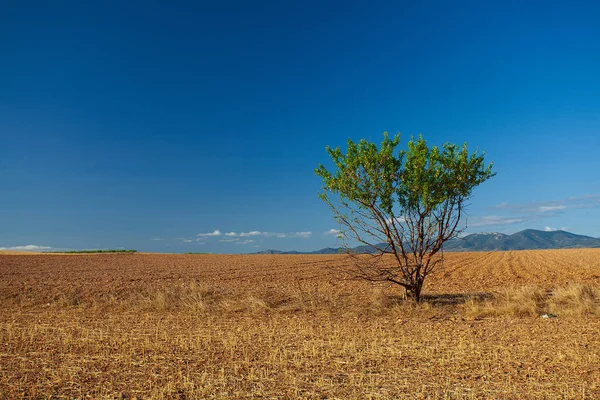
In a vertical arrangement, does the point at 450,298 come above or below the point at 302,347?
above

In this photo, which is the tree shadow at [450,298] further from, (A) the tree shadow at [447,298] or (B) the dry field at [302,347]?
(B) the dry field at [302,347]

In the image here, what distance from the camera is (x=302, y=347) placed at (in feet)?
39.5

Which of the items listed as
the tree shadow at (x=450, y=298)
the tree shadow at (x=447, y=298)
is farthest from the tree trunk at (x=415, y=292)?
the tree shadow at (x=450, y=298)

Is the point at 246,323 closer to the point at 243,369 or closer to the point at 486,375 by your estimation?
the point at 243,369

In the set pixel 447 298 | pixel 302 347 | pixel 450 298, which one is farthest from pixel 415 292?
pixel 302 347


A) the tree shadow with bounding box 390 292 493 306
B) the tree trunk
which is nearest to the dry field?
the tree shadow with bounding box 390 292 493 306

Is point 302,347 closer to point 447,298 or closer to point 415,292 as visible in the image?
point 415,292

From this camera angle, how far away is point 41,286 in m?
26.2

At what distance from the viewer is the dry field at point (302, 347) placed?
344 inches

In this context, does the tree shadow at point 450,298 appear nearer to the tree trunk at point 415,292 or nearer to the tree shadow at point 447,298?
the tree shadow at point 447,298

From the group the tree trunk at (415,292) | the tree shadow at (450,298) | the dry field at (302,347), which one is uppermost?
the tree trunk at (415,292)

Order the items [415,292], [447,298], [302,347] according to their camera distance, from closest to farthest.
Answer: [302,347] < [415,292] < [447,298]

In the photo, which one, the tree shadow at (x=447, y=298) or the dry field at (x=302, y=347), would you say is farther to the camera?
the tree shadow at (x=447, y=298)

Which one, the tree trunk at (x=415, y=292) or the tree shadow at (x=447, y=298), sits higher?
the tree trunk at (x=415, y=292)
